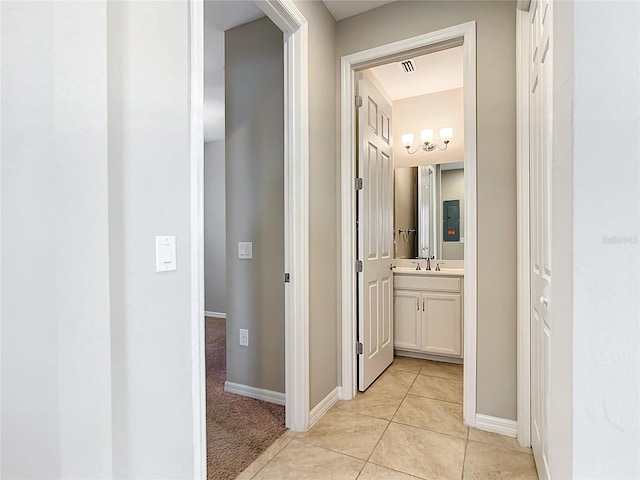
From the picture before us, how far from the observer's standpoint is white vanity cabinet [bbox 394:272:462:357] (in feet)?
9.94

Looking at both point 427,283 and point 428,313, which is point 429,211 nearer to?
point 427,283

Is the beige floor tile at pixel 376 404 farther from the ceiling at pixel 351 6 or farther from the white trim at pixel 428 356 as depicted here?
the ceiling at pixel 351 6

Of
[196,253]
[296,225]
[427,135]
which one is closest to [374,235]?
[296,225]

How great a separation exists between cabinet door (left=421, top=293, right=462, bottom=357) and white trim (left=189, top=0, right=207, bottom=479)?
93.6 inches

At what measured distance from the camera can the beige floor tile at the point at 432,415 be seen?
6.68 feet

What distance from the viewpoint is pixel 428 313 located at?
313 cm

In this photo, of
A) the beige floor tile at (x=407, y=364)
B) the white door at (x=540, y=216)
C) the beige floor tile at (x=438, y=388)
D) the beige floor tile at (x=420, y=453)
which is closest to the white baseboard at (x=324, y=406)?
the beige floor tile at (x=420, y=453)

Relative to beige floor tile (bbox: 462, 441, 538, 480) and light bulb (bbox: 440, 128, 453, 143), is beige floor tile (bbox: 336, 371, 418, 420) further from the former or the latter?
light bulb (bbox: 440, 128, 453, 143)

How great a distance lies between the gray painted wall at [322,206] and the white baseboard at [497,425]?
938 mm

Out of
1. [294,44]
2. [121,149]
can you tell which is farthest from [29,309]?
[294,44]

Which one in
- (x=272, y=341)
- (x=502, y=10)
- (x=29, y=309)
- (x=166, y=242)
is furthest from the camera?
(x=272, y=341)

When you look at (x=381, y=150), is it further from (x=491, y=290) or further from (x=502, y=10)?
(x=491, y=290)

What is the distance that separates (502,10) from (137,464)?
109 inches

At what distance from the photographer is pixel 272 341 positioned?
238 cm
